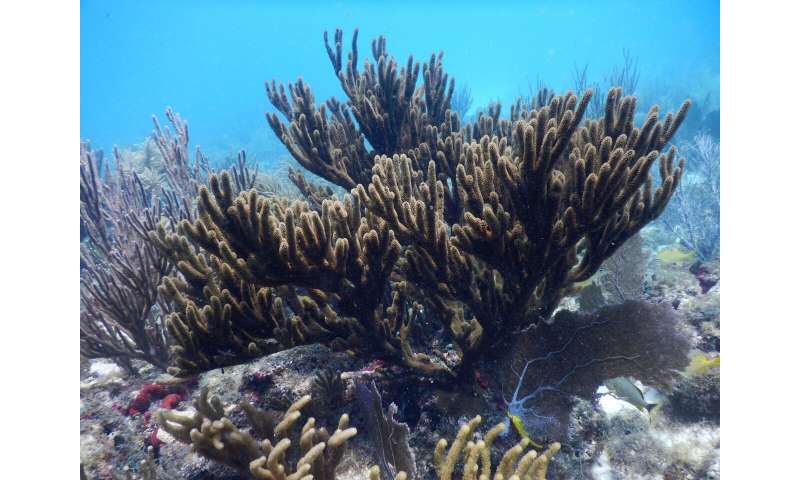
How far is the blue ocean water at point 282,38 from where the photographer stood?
86.8 m

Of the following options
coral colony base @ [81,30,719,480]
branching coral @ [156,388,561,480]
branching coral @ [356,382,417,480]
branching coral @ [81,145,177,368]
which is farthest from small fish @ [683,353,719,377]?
branching coral @ [81,145,177,368]

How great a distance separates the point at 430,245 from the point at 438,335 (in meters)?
1.31

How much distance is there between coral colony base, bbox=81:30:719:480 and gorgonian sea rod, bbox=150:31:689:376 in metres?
0.01

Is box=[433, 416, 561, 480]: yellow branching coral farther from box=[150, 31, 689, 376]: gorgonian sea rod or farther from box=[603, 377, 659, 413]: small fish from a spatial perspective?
box=[603, 377, 659, 413]: small fish

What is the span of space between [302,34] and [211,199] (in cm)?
14987

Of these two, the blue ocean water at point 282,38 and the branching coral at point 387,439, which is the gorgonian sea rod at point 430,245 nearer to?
the branching coral at point 387,439

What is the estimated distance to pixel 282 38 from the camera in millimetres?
131000

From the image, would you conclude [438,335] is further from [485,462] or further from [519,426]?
[485,462]

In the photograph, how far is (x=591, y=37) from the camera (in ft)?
299

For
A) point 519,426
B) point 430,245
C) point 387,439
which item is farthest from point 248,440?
point 519,426

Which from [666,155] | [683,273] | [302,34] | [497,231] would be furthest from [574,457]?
[302,34]

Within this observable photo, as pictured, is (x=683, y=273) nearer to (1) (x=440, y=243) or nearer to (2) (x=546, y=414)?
(2) (x=546, y=414)

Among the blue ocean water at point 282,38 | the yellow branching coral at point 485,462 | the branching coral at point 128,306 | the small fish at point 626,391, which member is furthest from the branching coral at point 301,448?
the blue ocean water at point 282,38

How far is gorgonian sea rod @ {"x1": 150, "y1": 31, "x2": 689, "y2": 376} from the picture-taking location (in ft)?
6.62
